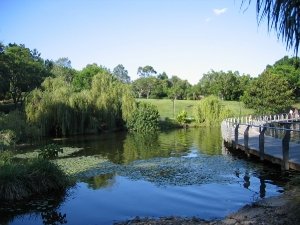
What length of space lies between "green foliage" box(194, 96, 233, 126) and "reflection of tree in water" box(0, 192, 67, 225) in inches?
1775

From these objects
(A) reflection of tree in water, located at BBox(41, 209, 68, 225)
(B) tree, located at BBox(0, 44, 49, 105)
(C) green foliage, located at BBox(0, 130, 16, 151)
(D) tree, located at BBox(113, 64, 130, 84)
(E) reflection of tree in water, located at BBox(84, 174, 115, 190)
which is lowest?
(A) reflection of tree in water, located at BBox(41, 209, 68, 225)

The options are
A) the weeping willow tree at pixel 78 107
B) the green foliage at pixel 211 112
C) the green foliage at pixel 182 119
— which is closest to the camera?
the weeping willow tree at pixel 78 107

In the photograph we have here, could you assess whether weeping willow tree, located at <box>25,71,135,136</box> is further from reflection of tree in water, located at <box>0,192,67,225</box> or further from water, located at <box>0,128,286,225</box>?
reflection of tree in water, located at <box>0,192,67,225</box>

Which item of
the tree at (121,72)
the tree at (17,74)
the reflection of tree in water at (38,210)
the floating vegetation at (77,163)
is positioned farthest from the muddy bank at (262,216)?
the tree at (121,72)

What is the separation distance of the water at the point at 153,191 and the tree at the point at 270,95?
133ft

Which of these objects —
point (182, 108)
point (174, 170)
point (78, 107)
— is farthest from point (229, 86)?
point (174, 170)

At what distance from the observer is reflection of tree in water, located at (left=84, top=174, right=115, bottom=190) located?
1573 cm

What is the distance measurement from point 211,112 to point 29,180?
45.6 metres

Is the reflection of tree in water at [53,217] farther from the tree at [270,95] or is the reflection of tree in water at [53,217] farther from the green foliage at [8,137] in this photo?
the tree at [270,95]

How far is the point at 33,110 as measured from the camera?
4062cm

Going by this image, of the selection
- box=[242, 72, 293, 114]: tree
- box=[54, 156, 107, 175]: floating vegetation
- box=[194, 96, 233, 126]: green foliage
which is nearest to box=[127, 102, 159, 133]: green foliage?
box=[194, 96, 233, 126]: green foliage

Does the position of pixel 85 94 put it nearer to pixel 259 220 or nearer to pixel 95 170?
pixel 95 170

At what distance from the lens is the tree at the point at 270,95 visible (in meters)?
59.9

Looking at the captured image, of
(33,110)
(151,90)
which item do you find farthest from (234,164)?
(151,90)
